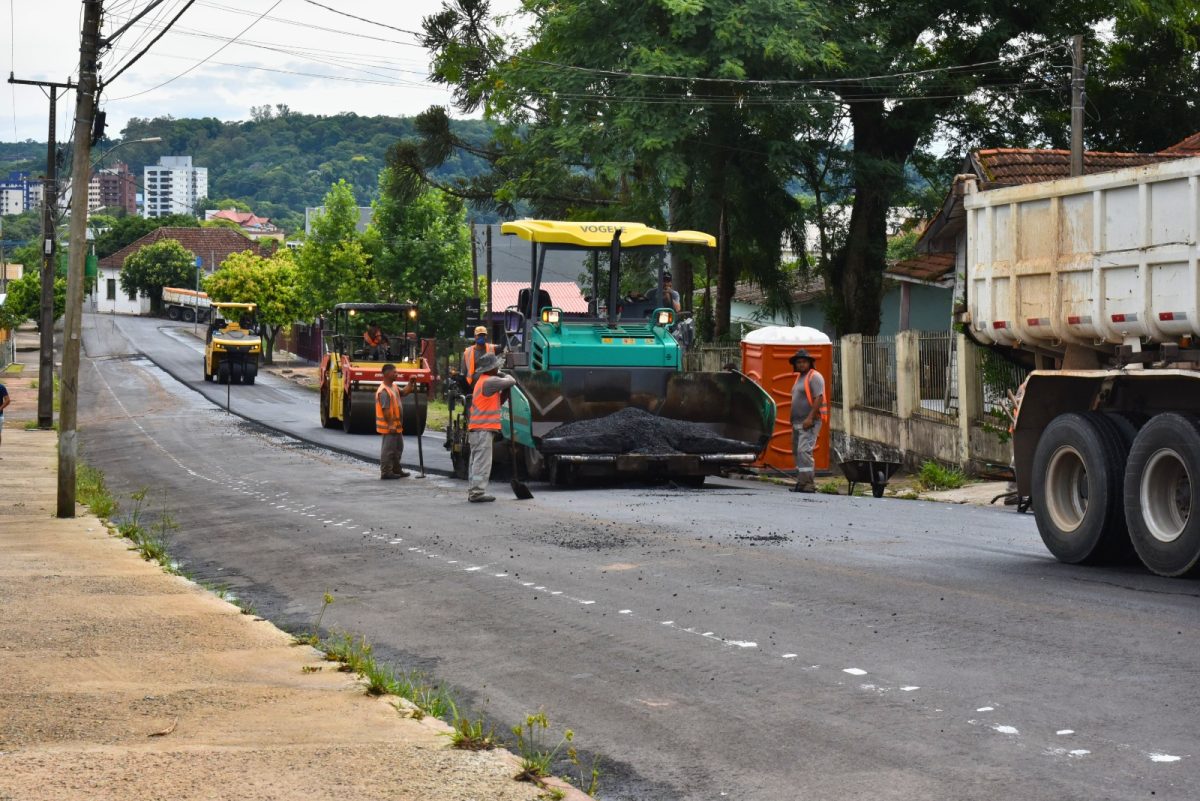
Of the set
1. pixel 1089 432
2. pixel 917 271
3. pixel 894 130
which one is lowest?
pixel 1089 432

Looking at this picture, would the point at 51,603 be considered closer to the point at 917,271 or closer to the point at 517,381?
the point at 517,381

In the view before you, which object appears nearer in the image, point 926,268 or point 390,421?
point 390,421

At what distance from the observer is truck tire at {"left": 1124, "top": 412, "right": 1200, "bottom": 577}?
9.82 metres

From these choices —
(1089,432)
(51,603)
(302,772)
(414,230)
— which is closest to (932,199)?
(1089,432)

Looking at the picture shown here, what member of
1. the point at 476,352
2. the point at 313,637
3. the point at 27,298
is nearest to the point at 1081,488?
the point at 313,637

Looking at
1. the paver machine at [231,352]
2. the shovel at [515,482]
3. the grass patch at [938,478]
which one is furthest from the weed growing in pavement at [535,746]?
the paver machine at [231,352]

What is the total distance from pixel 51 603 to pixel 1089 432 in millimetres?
7139

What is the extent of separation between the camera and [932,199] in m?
Answer: 31.9

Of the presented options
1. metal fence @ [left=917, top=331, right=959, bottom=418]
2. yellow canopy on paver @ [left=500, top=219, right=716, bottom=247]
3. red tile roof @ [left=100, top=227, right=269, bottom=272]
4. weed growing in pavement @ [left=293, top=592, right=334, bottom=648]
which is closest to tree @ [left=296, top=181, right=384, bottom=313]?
metal fence @ [left=917, top=331, right=959, bottom=418]

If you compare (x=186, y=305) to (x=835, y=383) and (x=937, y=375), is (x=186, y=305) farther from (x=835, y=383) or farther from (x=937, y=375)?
(x=937, y=375)

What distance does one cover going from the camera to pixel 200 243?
437 ft

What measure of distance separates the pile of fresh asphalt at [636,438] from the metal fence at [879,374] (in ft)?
21.4

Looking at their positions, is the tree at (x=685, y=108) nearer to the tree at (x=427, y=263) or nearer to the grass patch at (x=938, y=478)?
the grass patch at (x=938, y=478)

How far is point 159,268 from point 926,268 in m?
97.5
